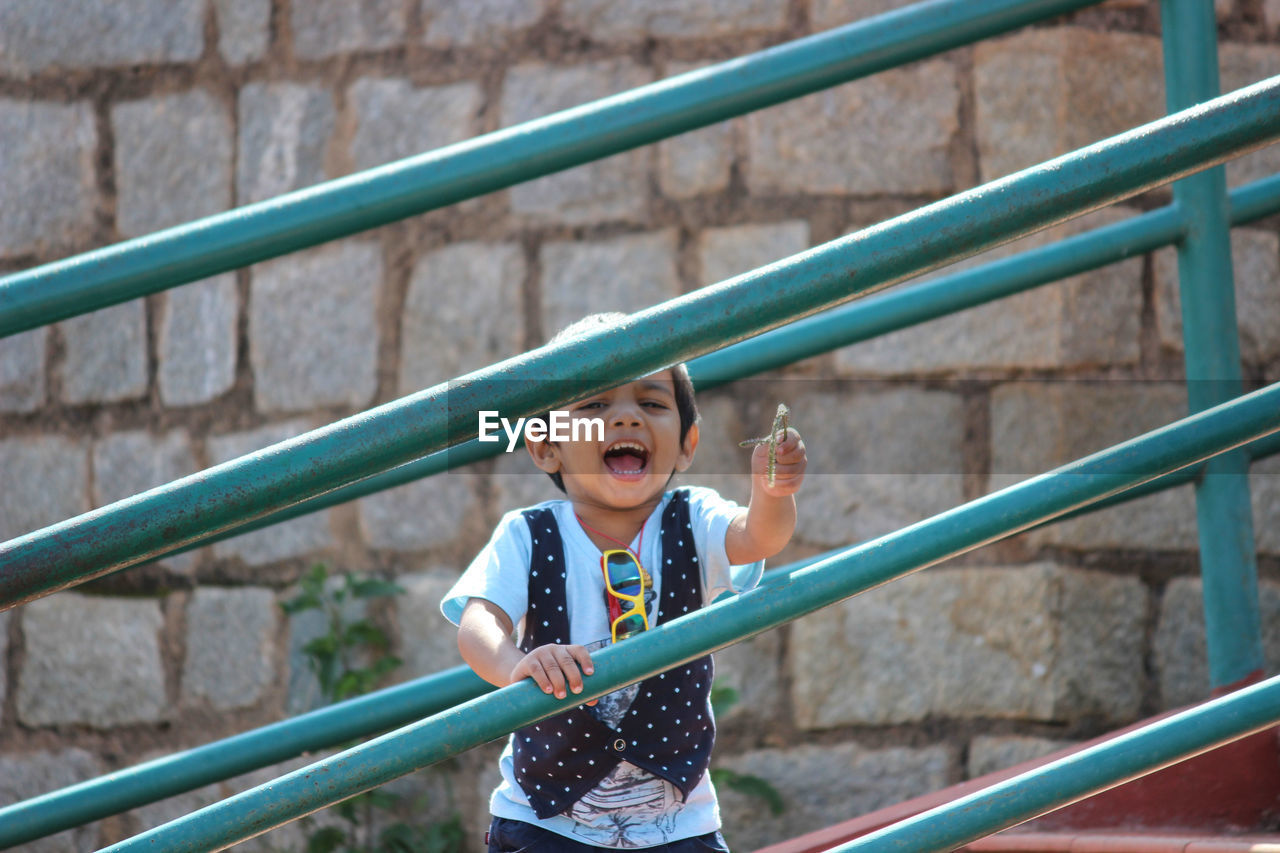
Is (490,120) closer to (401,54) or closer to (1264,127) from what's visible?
(401,54)

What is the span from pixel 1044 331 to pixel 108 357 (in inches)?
85.9

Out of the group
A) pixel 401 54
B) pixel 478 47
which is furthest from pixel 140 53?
pixel 478 47

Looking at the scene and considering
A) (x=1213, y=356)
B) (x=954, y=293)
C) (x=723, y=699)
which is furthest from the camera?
(x=723, y=699)

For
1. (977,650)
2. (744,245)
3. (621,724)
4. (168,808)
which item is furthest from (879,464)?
(168,808)

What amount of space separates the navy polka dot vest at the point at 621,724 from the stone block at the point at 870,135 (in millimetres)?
1350

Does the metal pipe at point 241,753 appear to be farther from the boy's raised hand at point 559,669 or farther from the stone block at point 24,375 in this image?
the stone block at point 24,375

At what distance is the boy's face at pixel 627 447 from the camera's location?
5.13 feet

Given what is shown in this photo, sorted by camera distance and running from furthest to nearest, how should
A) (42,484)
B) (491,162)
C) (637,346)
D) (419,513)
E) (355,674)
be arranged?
(42,484), (419,513), (355,674), (491,162), (637,346)

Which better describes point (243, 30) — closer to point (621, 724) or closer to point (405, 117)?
point (405, 117)

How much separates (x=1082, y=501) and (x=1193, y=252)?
2.65 ft

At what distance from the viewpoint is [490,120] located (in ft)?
9.13

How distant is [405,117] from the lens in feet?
9.20

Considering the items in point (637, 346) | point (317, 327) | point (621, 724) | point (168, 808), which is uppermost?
point (317, 327)

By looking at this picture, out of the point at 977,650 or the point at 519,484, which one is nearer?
the point at 977,650
